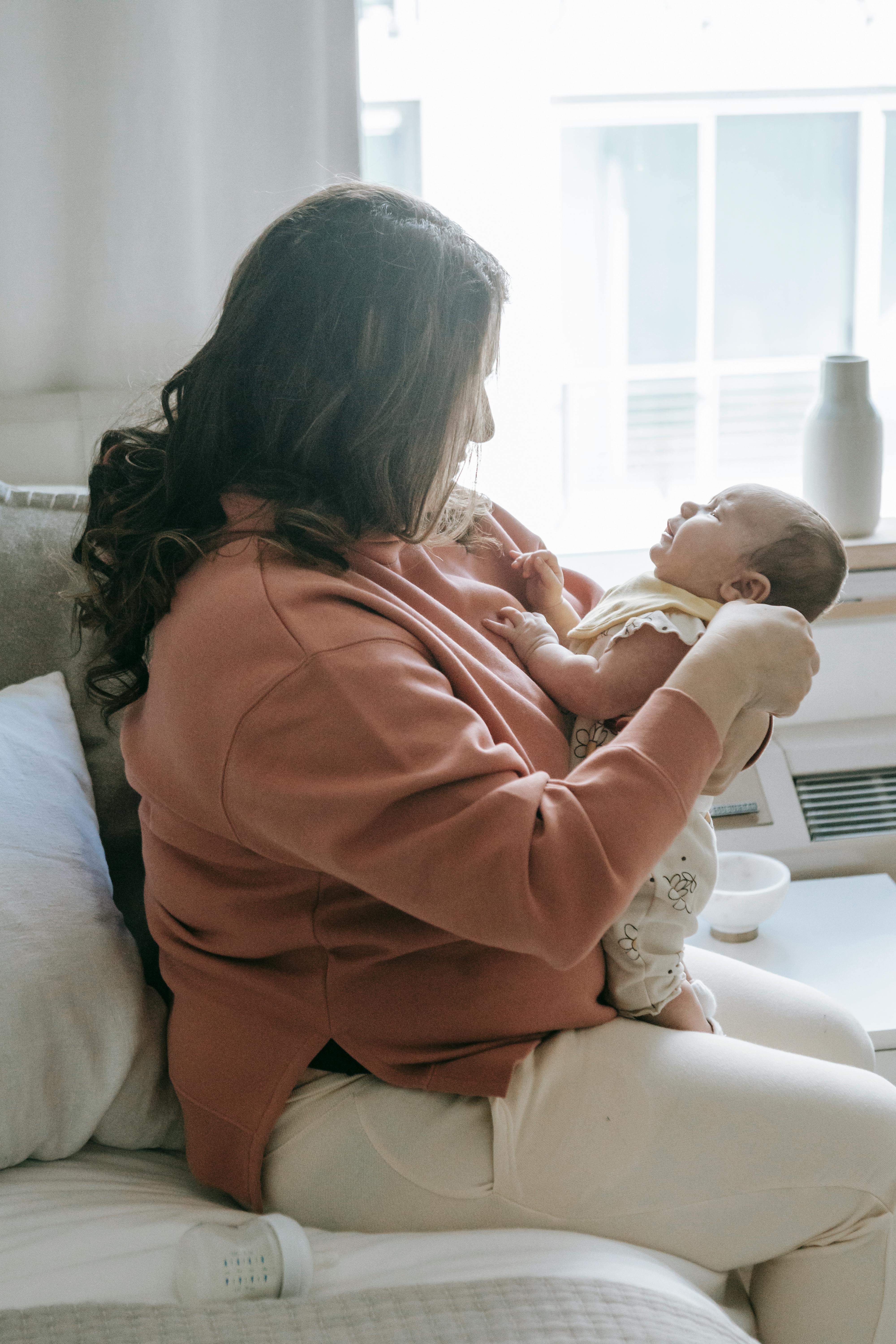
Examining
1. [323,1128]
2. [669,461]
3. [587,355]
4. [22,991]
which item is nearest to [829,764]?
[669,461]

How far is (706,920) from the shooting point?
5.48 ft

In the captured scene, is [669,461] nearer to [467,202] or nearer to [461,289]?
[467,202]

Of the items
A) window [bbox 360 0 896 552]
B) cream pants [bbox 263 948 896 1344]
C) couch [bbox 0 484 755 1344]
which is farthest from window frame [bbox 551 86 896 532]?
couch [bbox 0 484 755 1344]

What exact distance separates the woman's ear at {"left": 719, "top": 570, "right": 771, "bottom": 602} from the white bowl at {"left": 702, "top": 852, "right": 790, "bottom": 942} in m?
0.57

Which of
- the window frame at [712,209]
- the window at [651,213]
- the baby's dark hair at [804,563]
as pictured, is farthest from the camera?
the window frame at [712,209]

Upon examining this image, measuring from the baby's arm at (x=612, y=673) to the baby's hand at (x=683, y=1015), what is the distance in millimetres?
277

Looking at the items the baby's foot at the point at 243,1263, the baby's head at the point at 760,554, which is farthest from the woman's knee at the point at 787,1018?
the baby's foot at the point at 243,1263

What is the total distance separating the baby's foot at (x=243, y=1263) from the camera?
2.70 feet

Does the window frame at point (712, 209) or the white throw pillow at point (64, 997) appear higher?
the window frame at point (712, 209)

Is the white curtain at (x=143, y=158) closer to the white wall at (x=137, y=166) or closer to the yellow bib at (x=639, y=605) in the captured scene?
the white wall at (x=137, y=166)

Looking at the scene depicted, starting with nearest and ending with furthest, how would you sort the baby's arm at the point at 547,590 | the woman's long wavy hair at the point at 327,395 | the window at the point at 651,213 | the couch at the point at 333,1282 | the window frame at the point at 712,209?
the couch at the point at 333,1282
the woman's long wavy hair at the point at 327,395
the baby's arm at the point at 547,590
the window at the point at 651,213
the window frame at the point at 712,209

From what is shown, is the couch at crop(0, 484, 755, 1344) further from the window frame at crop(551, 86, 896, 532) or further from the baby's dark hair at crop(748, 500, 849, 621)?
the window frame at crop(551, 86, 896, 532)

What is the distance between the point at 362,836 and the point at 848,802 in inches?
54.0

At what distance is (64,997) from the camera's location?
0.98 meters
